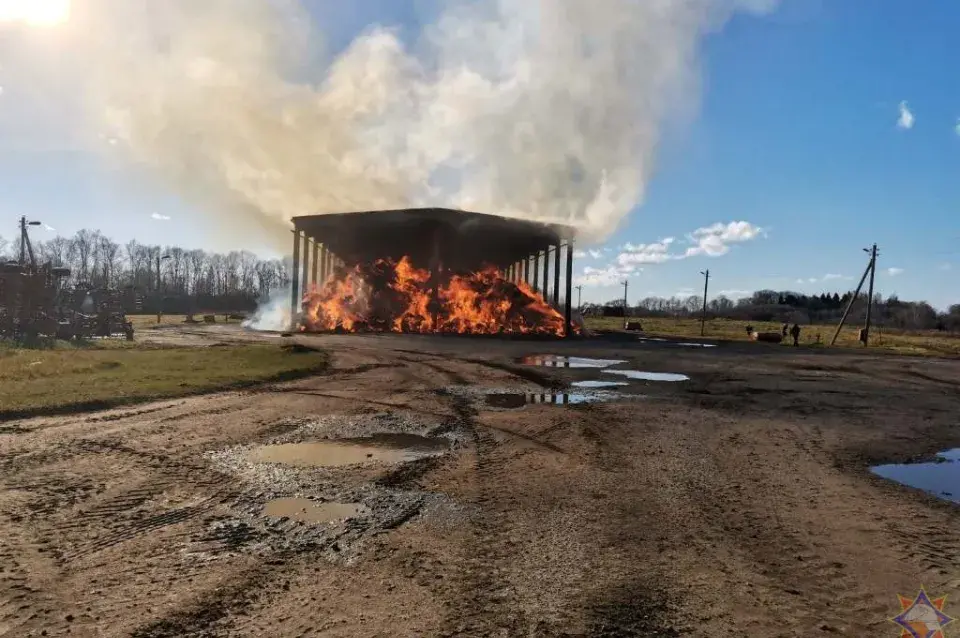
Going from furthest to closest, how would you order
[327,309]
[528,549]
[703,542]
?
[327,309] → [703,542] → [528,549]

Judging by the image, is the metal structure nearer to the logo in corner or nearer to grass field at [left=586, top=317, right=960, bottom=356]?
the logo in corner

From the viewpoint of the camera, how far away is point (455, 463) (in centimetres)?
709

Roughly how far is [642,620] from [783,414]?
9608 mm

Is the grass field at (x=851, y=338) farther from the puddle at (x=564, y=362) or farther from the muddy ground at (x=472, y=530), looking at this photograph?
the muddy ground at (x=472, y=530)

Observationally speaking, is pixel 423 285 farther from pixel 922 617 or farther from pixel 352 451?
pixel 922 617

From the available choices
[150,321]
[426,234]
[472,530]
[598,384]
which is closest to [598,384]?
[598,384]

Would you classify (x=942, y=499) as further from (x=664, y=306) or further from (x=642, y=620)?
(x=664, y=306)

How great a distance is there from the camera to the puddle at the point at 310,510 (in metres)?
5.11

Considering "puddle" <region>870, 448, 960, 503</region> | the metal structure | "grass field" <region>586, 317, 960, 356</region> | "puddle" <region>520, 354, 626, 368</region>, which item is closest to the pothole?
"puddle" <region>520, 354, 626, 368</region>

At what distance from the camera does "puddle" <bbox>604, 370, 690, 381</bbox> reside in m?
17.0

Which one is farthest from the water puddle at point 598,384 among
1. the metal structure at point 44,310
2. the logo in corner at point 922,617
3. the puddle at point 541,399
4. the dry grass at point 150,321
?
the dry grass at point 150,321

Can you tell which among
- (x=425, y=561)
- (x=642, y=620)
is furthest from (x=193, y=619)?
(x=642, y=620)

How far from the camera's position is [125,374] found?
14.1 meters

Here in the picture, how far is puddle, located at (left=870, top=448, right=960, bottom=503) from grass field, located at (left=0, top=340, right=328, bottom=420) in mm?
12796
